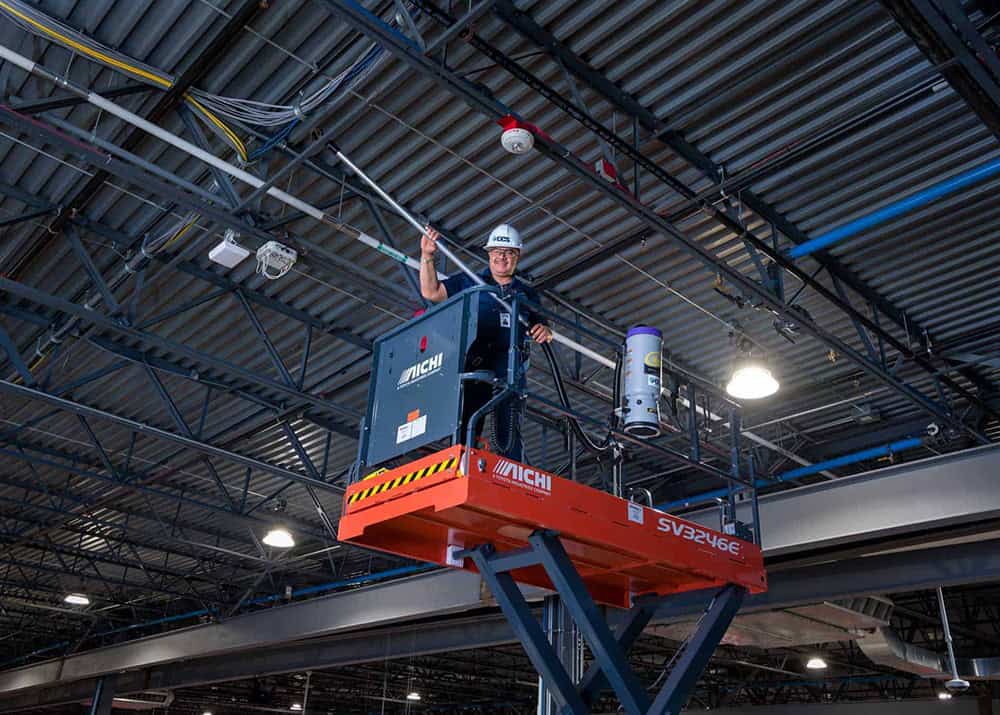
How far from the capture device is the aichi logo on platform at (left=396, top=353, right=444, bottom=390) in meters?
Result: 7.04

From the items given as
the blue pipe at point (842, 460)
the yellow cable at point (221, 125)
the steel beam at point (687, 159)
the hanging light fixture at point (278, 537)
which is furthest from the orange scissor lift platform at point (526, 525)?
the hanging light fixture at point (278, 537)

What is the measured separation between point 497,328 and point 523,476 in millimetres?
1436

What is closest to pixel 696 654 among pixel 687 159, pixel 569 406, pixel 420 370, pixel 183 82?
pixel 569 406

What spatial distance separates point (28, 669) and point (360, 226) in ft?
102

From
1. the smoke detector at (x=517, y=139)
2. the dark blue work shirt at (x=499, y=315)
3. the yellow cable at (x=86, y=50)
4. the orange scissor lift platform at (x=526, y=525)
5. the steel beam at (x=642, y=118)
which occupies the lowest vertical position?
the orange scissor lift platform at (x=526, y=525)

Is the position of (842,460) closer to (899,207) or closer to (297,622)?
(899,207)

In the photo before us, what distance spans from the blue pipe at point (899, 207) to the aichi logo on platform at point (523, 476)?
596 centimetres

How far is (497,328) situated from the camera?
23.7 feet

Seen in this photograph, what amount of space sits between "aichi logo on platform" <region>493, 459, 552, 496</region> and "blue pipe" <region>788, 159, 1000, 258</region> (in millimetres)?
5955

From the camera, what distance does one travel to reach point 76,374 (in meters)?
15.4

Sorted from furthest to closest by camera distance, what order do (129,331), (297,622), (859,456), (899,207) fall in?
1. (297,622)
2. (859,456)
3. (129,331)
4. (899,207)

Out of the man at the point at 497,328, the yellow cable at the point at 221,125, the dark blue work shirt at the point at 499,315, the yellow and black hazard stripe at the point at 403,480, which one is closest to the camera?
the yellow and black hazard stripe at the point at 403,480

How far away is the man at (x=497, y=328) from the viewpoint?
22.9 ft

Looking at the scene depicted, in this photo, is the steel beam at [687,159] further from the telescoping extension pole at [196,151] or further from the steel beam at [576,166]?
the telescoping extension pole at [196,151]
